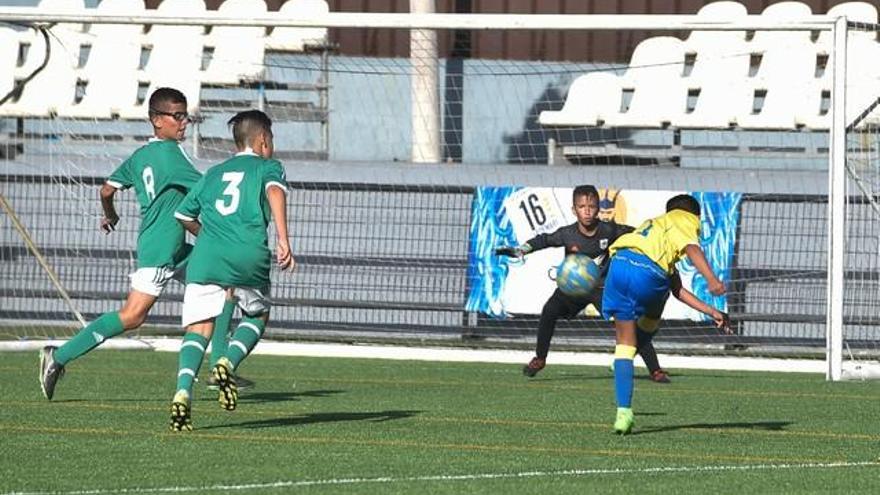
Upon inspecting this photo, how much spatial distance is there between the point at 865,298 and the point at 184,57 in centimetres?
889

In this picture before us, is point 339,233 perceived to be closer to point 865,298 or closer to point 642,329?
point 865,298

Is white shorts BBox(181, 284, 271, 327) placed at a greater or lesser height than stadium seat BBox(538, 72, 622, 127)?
lesser

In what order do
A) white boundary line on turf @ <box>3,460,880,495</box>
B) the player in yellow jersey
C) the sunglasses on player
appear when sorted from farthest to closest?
the sunglasses on player < the player in yellow jersey < white boundary line on turf @ <box>3,460,880,495</box>

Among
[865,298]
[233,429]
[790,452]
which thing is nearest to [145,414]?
[233,429]

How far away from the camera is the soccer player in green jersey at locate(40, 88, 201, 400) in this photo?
12.7m

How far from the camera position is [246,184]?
11.2m

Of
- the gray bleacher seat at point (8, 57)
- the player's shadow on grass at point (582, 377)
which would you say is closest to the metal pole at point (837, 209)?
the player's shadow on grass at point (582, 377)

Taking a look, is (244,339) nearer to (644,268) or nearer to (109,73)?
(644,268)

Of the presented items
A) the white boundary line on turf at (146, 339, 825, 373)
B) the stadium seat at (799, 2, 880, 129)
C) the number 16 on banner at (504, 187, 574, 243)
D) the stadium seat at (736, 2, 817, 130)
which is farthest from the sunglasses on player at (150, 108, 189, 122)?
the stadium seat at (736, 2, 817, 130)

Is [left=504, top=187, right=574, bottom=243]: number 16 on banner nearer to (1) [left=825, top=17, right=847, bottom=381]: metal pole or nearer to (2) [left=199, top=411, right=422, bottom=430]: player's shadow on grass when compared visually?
(1) [left=825, top=17, right=847, bottom=381]: metal pole

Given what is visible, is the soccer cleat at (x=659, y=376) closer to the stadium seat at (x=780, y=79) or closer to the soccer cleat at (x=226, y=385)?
the soccer cleat at (x=226, y=385)

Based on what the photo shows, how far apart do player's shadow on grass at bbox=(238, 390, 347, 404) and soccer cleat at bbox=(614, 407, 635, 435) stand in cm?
315

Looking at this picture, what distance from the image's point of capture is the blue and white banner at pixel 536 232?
21016mm

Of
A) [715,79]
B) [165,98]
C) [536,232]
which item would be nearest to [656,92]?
[715,79]
